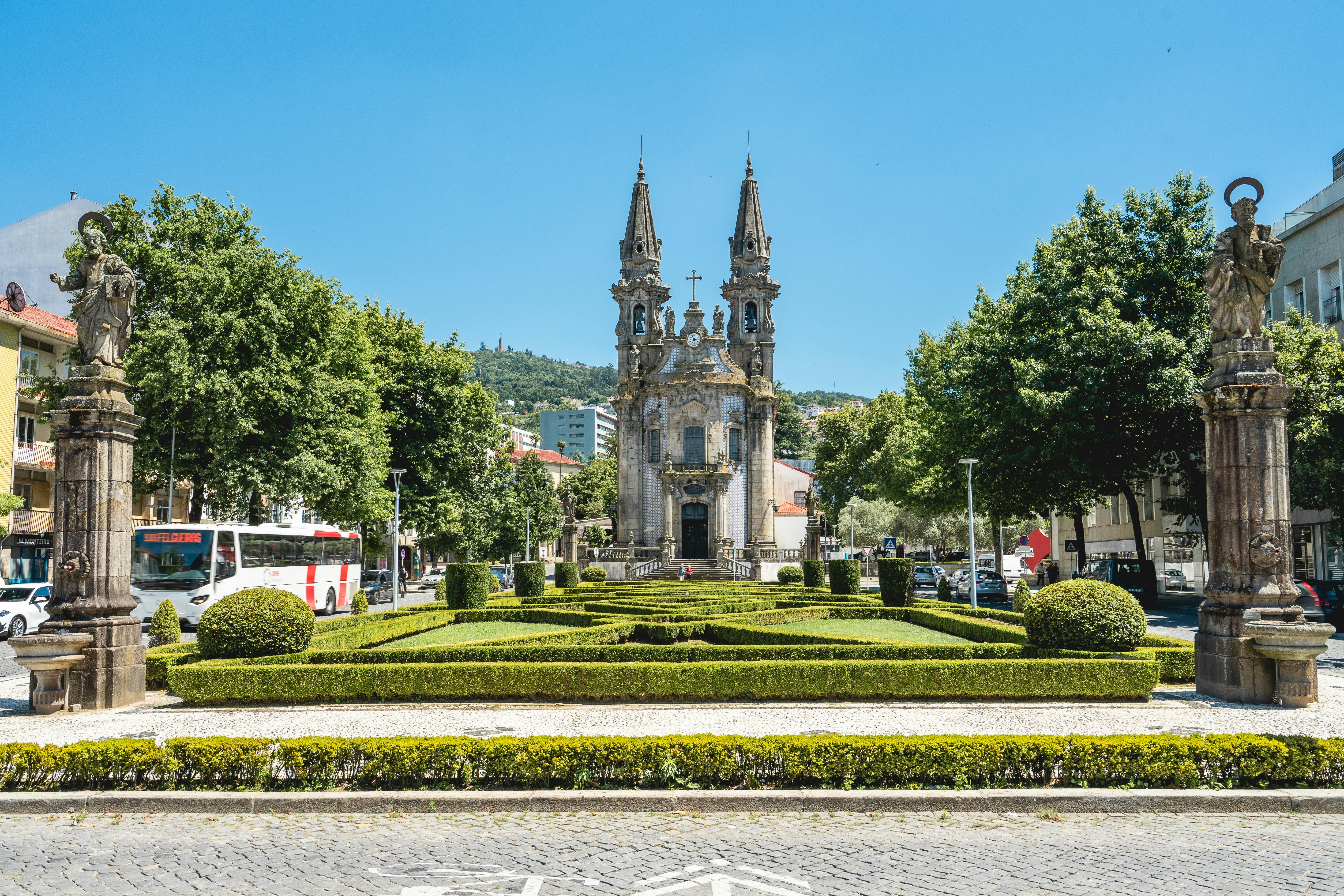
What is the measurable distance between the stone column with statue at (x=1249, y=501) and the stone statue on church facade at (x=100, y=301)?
17.1 metres

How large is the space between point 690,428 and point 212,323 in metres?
30.9

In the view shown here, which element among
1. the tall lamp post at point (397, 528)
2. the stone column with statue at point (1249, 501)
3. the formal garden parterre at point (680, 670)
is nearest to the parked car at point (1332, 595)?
the formal garden parterre at point (680, 670)

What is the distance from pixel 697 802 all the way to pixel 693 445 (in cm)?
4814

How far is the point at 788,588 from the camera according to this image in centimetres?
3747

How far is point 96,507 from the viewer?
14.3 metres

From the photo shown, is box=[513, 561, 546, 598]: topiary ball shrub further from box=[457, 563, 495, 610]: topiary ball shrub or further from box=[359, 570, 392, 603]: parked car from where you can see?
box=[359, 570, 392, 603]: parked car

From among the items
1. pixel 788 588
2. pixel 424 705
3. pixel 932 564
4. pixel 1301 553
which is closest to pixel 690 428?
pixel 932 564

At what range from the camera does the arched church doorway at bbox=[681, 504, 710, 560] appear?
56438mm

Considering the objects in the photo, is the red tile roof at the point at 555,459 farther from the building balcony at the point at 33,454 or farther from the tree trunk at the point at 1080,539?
the tree trunk at the point at 1080,539

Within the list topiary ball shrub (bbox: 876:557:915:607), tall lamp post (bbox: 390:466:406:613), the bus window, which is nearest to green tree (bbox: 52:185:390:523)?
tall lamp post (bbox: 390:466:406:613)

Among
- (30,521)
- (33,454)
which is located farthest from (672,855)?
(30,521)

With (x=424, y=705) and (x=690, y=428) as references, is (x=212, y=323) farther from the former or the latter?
(x=690, y=428)

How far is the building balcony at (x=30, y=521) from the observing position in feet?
131

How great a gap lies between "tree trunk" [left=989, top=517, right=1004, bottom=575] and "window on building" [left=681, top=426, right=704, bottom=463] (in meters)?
17.1
